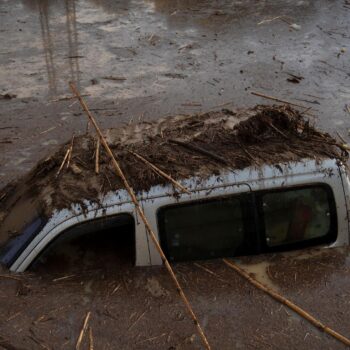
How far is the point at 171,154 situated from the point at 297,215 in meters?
1.30

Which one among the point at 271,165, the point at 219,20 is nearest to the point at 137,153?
the point at 271,165

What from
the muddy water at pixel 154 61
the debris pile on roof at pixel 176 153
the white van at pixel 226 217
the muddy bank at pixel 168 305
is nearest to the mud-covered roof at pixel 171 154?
the debris pile on roof at pixel 176 153

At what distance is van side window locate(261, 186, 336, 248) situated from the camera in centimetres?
481

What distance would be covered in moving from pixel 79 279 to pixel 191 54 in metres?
8.00

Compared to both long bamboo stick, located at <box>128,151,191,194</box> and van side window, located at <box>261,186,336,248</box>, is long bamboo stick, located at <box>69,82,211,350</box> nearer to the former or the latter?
long bamboo stick, located at <box>128,151,191,194</box>

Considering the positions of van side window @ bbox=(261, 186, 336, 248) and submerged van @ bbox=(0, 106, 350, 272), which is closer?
submerged van @ bbox=(0, 106, 350, 272)

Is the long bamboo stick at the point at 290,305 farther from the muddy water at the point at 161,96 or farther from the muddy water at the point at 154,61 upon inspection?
the muddy water at the point at 154,61

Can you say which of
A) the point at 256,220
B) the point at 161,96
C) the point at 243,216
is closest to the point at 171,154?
the point at 243,216

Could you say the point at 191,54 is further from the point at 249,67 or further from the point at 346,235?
the point at 346,235

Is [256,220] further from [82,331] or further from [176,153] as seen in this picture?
[82,331]

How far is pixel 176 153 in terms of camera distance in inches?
200

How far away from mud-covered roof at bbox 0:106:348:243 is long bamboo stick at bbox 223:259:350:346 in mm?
946

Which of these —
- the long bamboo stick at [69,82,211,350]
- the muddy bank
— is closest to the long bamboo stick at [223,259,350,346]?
the muddy bank

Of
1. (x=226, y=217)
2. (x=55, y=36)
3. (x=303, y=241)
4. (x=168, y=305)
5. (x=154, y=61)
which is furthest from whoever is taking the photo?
(x=55, y=36)
